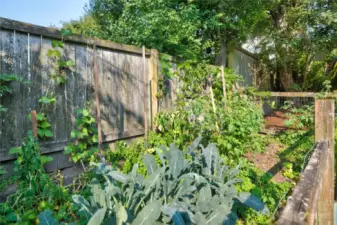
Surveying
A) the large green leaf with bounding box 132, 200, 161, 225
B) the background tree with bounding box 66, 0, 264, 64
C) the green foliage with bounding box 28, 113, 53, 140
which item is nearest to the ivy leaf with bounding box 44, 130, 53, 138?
the green foliage with bounding box 28, 113, 53, 140

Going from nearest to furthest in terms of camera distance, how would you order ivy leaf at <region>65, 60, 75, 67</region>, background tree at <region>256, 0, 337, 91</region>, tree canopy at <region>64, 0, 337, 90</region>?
ivy leaf at <region>65, 60, 75, 67</region> < tree canopy at <region>64, 0, 337, 90</region> < background tree at <region>256, 0, 337, 91</region>

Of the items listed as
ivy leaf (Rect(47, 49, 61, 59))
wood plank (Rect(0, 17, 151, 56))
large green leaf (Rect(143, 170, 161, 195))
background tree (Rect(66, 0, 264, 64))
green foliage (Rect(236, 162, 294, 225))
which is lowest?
green foliage (Rect(236, 162, 294, 225))

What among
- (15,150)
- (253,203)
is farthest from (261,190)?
(15,150)

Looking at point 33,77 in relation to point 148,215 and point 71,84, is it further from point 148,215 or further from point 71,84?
point 148,215

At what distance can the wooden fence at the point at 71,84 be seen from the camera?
9.25 feet

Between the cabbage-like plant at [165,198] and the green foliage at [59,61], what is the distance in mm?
1414

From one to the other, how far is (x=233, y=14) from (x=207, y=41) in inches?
41.0

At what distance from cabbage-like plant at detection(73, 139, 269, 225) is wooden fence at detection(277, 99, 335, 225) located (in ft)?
1.36

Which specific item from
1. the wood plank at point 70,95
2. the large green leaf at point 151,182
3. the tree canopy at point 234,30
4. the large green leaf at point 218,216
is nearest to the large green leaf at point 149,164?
the large green leaf at point 151,182

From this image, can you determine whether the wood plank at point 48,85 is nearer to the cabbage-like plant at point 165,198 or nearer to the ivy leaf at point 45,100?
the ivy leaf at point 45,100

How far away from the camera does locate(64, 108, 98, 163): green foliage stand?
11.0 feet

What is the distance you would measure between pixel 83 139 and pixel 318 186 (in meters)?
2.78

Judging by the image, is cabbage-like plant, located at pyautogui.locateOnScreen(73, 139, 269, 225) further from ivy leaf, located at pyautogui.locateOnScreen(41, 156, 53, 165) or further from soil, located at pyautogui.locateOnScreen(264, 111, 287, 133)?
soil, located at pyautogui.locateOnScreen(264, 111, 287, 133)

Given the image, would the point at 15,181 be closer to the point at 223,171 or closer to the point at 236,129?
the point at 223,171
